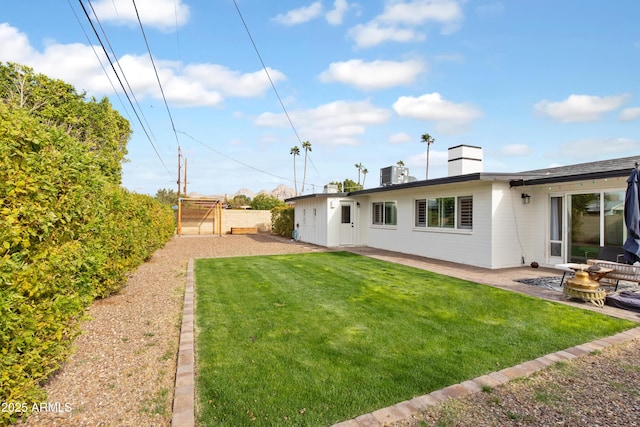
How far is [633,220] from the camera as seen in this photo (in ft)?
19.4

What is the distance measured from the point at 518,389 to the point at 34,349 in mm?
4121

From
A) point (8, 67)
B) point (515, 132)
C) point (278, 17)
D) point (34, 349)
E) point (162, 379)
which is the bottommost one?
point (162, 379)

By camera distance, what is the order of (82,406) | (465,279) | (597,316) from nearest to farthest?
(82,406), (597,316), (465,279)

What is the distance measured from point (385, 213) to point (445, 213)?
3.49 meters

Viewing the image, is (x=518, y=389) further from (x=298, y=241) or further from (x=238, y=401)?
(x=298, y=241)

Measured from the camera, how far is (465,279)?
7.80 meters

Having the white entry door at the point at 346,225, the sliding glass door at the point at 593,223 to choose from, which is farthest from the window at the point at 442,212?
the white entry door at the point at 346,225

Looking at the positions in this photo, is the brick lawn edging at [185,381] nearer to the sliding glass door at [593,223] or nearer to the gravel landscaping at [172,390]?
the gravel landscaping at [172,390]

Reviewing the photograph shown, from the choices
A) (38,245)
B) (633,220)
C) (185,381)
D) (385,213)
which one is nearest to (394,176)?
(385,213)

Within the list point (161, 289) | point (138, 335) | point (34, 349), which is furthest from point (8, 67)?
point (34, 349)

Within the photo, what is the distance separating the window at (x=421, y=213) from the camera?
1194cm

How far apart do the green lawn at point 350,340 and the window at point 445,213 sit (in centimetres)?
355

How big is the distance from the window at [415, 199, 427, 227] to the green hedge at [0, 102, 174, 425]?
1053 cm

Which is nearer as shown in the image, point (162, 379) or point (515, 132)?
point (162, 379)
